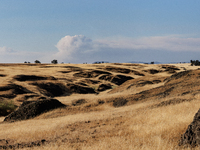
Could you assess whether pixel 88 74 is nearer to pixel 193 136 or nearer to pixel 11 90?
pixel 11 90

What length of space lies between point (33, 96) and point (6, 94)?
4628 millimetres

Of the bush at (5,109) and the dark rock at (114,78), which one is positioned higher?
the dark rock at (114,78)

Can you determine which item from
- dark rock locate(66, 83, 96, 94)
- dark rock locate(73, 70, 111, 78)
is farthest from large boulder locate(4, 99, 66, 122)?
dark rock locate(73, 70, 111, 78)

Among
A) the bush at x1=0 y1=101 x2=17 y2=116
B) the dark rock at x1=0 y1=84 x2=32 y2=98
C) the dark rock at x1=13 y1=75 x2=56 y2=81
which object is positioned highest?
the dark rock at x1=13 y1=75 x2=56 y2=81

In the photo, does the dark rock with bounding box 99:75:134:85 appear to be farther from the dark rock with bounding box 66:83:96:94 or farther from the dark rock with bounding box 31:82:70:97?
the dark rock with bounding box 31:82:70:97

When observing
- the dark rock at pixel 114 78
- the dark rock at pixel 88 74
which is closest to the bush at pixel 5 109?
the dark rock at pixel 114 78

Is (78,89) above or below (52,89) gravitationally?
below

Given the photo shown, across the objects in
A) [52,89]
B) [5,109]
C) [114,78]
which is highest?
[114,78]

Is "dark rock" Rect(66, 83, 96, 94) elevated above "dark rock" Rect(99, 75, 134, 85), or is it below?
below

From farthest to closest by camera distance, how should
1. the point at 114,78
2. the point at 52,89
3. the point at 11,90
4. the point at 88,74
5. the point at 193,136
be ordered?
the point at 88,74 → the point at 114,78 → the point at 52,89 → the point at 11,90 → the point at 193,136

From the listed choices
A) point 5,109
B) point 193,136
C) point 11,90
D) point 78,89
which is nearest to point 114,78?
point 78,89

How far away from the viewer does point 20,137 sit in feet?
39.2

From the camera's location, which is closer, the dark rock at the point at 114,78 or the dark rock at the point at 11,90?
the dark rock at the point at 11,90

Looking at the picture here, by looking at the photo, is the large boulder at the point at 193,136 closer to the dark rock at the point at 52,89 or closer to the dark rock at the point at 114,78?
the dark rock at the point at 52,89
